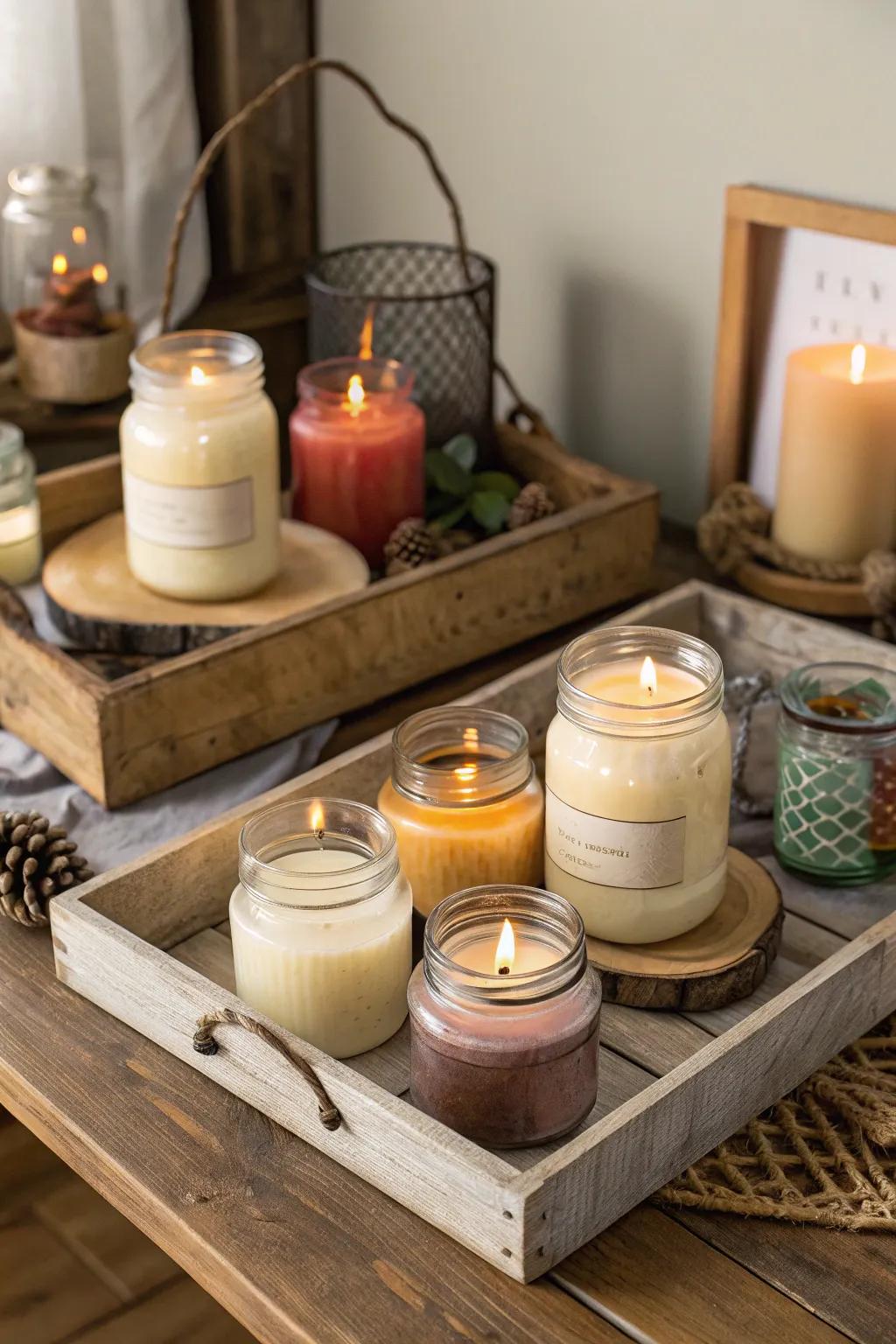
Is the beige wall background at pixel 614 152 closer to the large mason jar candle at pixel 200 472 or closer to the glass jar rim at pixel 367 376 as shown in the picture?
the glass jar rim at pixel 367 376

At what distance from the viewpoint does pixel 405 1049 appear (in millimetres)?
771

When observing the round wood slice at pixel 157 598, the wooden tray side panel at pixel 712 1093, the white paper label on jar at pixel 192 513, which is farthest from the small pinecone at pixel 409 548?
the wooden tray side panel at pixel 712 1093

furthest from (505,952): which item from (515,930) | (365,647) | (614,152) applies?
(614,152)

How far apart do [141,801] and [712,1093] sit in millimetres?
418

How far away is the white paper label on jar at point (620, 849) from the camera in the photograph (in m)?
0.78

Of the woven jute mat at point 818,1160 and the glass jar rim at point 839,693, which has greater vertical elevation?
the glass jar rim at point 839,693

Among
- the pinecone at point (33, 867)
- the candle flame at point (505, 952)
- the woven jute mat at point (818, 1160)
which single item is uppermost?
the candle flame at point (505, 952)

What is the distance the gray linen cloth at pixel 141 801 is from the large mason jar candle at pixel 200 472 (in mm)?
116

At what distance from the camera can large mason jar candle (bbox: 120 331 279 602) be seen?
992 millimetres

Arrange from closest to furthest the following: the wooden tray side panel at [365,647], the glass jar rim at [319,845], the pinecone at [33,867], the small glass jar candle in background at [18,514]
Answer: the glass jar rim at [319,845] < the pinecone at [33,867] < the wooden tray side panel at [365,647] < the small glass jar candle in background at [18,514]

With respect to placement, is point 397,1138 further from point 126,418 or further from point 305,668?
point 126,418

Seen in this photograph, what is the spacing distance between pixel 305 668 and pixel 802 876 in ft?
1.09

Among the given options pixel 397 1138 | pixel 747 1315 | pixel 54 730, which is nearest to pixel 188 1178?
pixel 397 1138

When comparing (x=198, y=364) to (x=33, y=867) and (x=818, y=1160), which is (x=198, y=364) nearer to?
(x=33, y=867)
